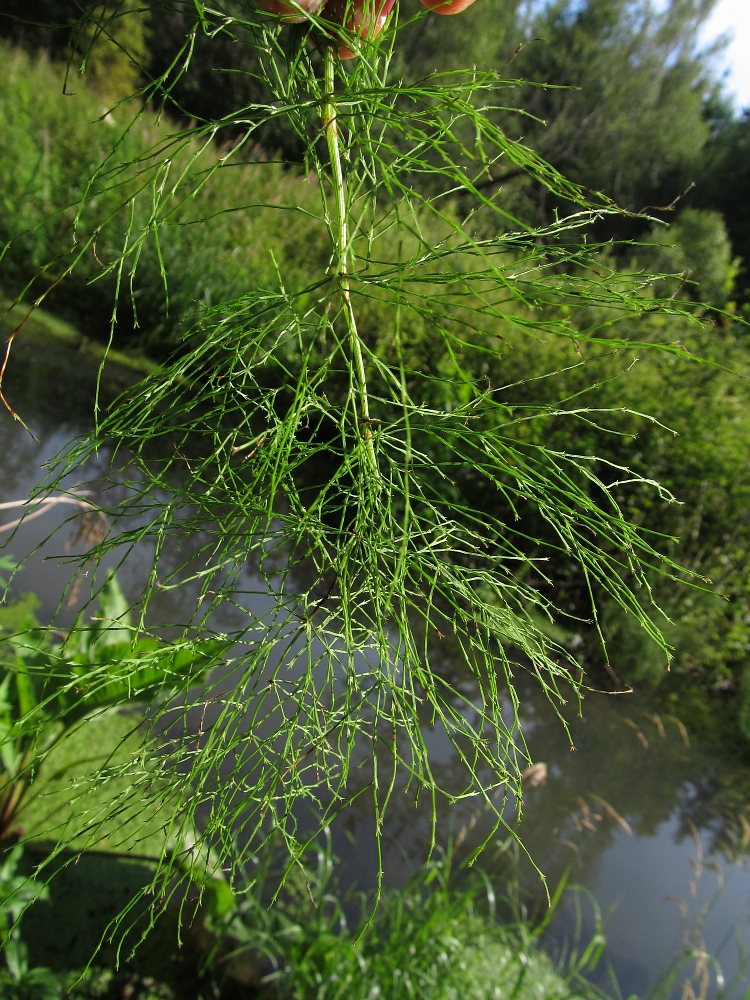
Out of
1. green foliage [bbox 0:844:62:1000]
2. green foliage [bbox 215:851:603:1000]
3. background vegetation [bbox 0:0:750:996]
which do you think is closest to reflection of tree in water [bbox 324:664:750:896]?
background vegetation [bbox 0:0:750:996]

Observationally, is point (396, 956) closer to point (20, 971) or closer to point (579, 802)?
point (20, 971)

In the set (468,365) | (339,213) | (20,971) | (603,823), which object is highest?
(339,213)

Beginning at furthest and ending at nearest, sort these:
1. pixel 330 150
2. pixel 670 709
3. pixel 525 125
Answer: pixel 525 125, pixel 670 709, pixel 330 150

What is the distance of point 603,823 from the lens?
2.96 meters

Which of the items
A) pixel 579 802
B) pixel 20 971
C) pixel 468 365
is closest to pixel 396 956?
pixel 20 971

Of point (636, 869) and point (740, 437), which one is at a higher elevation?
point (740, 437)

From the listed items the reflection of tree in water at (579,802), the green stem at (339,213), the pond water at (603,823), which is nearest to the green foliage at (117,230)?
the pond water at (603,823)

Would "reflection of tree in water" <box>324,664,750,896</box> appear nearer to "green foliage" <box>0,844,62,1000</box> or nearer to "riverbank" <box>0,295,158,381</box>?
"green foliage" <box>0,844,62,1000</box>

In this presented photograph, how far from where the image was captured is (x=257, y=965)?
6.37 feet

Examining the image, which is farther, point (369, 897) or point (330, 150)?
point (369, 897)

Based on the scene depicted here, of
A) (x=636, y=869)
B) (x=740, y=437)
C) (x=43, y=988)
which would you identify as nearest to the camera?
(x=43, y=988)

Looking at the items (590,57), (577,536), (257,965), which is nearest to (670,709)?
(257,965)

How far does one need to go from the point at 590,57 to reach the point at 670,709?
64.6ft

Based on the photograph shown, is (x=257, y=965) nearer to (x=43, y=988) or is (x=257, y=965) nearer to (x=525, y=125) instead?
(x=43, y=988)
